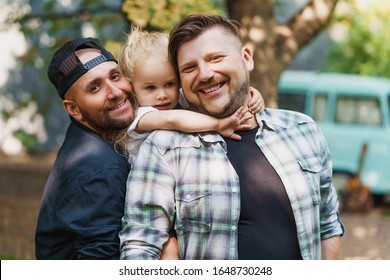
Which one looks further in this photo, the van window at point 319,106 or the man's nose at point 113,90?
the van window at point 319,106

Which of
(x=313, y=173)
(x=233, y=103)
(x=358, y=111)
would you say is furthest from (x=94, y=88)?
(x=358, y=111)

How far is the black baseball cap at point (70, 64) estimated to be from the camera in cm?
308

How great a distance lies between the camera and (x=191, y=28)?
2.94 m

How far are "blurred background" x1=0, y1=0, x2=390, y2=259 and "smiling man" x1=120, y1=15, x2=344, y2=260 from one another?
2.91m

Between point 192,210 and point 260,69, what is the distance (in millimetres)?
4076

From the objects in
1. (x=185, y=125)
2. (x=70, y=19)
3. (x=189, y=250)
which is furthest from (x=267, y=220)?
(x=70, y=19)

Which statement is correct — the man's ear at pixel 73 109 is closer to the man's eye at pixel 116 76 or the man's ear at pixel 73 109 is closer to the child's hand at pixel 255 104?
the man's eye at pixel 116 76

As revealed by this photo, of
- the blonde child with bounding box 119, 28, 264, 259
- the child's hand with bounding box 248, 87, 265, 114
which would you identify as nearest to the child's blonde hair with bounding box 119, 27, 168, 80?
the blonde child with bounding box 119, 28, 264, 259

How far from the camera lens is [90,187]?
9.32ft

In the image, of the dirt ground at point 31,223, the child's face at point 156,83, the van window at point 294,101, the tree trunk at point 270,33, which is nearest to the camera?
the child's face at point 156,83

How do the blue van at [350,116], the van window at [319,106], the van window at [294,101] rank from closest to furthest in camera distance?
the blue van at [350,116] → the van window at [319,106] → the van window at [294,101]

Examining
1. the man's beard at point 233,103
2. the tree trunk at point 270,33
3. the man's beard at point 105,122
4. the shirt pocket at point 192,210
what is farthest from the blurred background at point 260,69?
the shirt pocket at point 192,210

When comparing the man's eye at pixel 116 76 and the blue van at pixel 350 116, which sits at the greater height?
the man's eye at pixel 116 76

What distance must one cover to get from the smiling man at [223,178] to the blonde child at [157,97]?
0.05m
